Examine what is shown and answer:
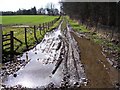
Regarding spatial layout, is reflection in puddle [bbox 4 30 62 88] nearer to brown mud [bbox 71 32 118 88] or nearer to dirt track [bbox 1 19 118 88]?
dirt track [bbox 1 19 118 88]

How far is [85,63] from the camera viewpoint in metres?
16.2

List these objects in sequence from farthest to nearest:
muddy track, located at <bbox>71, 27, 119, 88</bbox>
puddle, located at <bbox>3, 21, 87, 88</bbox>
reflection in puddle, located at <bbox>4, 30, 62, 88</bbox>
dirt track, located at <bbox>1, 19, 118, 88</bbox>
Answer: reflection in puddle, located at <bbox>4, 30, 62, 88</bbox>
puddle, located at <bbox>3, 21, 87, 88</bbox>
dirt track, located at <bbox>1, 19, 118, 88</bbox>
muddy track, located at <bbox>71, 27, 119, 88</bbox>

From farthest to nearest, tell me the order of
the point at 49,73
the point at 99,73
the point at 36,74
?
the point at 49,73 < the point at 36,74 < the point at 99,73

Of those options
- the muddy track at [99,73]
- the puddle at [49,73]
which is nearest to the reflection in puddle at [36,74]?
the puddle at [49,73]

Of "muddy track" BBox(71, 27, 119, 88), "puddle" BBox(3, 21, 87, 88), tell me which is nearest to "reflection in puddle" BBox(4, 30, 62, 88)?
"puddle" BBox(3, 21, 87, 88)

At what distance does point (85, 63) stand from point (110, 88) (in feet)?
18.0

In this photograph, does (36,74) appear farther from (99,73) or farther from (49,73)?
(99,73)

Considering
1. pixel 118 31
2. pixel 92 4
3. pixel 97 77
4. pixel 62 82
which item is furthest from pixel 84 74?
pixel 92 4

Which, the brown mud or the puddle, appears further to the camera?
the puddle

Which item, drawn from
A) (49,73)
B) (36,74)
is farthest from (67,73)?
(36,74)

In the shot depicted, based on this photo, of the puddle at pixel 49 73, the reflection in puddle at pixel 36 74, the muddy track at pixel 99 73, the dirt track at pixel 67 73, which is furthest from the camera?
the reflection in puddle at pixel 36 74

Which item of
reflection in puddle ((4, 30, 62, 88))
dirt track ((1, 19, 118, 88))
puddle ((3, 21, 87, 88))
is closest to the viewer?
dirt track ((1, 19, 118, 88))

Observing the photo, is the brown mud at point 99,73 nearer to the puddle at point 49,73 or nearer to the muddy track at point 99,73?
the muddy track at point 99,73

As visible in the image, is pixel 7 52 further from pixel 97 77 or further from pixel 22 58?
pixel 97 77
